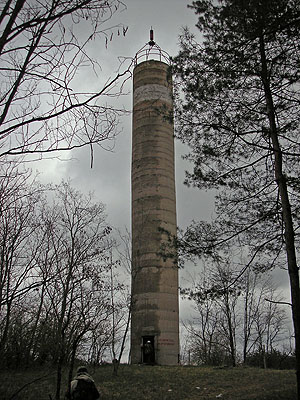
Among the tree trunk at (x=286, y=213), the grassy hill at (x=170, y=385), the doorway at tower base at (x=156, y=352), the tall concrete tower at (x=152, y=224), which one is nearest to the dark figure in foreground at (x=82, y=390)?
the tree trunk at (x=286, y=213)

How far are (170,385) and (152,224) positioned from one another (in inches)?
313

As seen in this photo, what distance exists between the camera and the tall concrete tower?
18047mm

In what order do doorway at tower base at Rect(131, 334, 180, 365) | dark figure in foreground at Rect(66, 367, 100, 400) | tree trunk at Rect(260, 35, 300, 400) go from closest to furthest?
1. dark figure in foreground at Rect(66, 367, 100, 400)
2. tree trunk at Rect(260, 35, 300, 400)
3. doorway at tower base at Rect(131, 334, 180, 365)

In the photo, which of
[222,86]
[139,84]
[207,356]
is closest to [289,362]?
[207,356]

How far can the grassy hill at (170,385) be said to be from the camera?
35.2ft

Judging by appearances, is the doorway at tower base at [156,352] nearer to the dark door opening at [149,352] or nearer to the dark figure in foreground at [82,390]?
the dark door opening at [149,352]

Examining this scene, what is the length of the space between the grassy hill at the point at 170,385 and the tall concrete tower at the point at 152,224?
281 cm

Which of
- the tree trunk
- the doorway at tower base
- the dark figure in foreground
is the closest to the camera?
the dark figure in foreground

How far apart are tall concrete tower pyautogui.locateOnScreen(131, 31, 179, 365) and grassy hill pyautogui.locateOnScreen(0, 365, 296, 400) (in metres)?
2.81

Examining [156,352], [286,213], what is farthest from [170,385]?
[286,213]

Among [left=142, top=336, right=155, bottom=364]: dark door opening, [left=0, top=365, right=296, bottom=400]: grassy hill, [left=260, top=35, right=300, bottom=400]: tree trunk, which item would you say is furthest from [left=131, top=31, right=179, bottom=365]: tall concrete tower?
[left=260, top=35, right=300, bottom=400]: tree trunk

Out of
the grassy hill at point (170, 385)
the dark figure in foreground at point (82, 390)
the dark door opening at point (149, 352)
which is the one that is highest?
the dark door opening at point (149, 352)

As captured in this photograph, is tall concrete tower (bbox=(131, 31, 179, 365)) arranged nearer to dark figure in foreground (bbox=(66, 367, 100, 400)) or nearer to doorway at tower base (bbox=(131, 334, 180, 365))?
doorway at tower base (bbox=(131, 334, 180, 365))

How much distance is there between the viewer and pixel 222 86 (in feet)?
27.6
